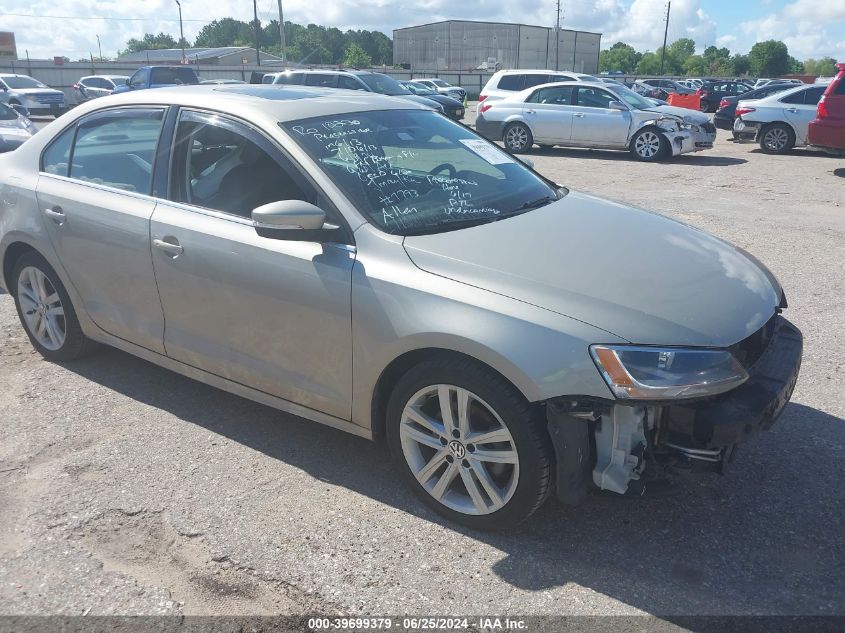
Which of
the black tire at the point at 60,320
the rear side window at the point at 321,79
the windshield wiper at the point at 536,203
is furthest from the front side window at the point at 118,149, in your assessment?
the rear side window at the point at 321,79

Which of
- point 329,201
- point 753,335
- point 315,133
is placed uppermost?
point 315,133

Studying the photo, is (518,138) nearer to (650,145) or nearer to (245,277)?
(650,145)

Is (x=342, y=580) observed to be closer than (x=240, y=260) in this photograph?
Yes

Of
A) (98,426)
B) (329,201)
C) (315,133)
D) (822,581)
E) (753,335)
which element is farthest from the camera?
(98,426)

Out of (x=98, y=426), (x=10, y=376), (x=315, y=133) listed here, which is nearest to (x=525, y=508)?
(x=315, y=133)

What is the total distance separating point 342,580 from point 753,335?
6.12 feet

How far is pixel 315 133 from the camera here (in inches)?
138

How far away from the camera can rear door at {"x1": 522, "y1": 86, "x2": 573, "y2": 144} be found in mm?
15812

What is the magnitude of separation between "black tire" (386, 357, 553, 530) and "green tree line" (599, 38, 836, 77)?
3863 inches

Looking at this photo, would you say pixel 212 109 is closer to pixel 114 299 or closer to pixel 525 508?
pixel 114 299

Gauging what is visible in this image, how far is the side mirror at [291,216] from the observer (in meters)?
3.05

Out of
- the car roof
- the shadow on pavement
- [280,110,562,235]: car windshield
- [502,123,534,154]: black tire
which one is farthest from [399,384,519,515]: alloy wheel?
[502,123,534,154]: black tire

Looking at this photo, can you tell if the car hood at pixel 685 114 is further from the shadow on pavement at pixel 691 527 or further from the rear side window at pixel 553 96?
the shadow on pavement at pixel 691 527

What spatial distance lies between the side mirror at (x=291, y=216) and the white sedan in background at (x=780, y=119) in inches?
602
